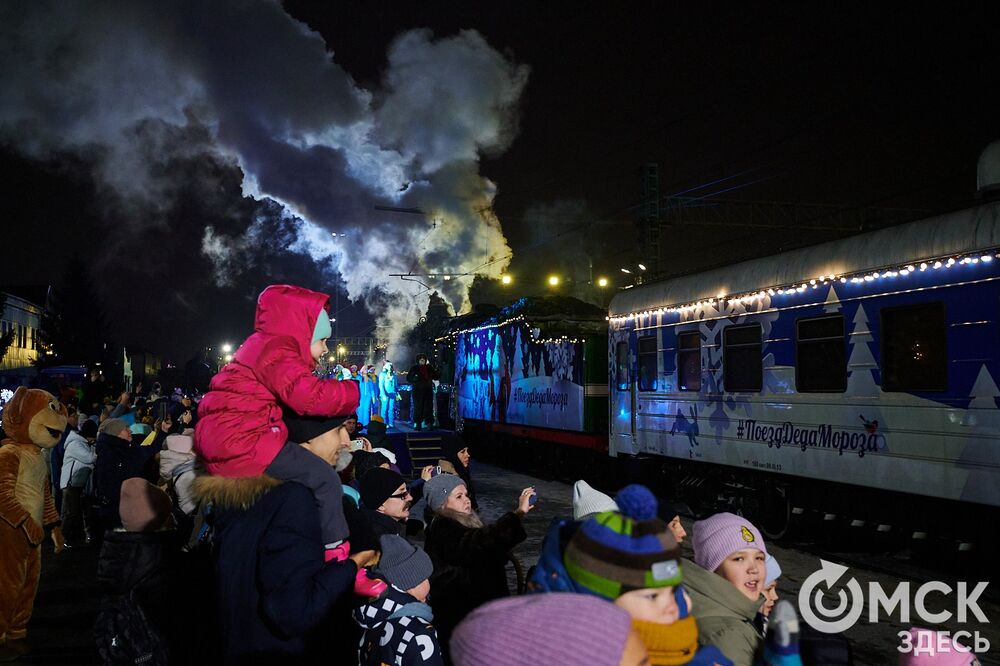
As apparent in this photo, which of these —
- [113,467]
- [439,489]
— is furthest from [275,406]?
[113,467]

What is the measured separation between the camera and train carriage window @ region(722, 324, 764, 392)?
1114cm

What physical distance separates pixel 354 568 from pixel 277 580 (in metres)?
0.27

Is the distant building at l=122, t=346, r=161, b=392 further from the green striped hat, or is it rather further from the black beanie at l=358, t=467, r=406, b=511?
the green striped hat

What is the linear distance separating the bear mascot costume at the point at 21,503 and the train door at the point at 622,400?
9.87 m

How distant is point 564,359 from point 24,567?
42.2 ft

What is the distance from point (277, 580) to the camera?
2639 millimetres

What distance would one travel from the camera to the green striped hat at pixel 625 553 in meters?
1.98

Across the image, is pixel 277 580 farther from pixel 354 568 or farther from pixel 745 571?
pixel 745 571

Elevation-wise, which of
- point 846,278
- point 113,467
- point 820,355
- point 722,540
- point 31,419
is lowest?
point 113,467

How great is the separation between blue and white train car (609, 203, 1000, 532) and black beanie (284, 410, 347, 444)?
7.14 m

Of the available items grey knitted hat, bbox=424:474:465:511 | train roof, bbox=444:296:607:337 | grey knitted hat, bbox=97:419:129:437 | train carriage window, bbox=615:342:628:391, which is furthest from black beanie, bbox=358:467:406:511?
train roof, bbox=444:296:607:337

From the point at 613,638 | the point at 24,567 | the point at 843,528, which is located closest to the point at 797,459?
the point at 843,528

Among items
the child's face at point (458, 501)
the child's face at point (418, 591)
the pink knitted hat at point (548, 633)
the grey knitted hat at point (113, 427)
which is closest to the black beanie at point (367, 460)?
the child's face at point (458, 501)

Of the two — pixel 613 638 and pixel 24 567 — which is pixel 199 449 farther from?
pixel 24 567
